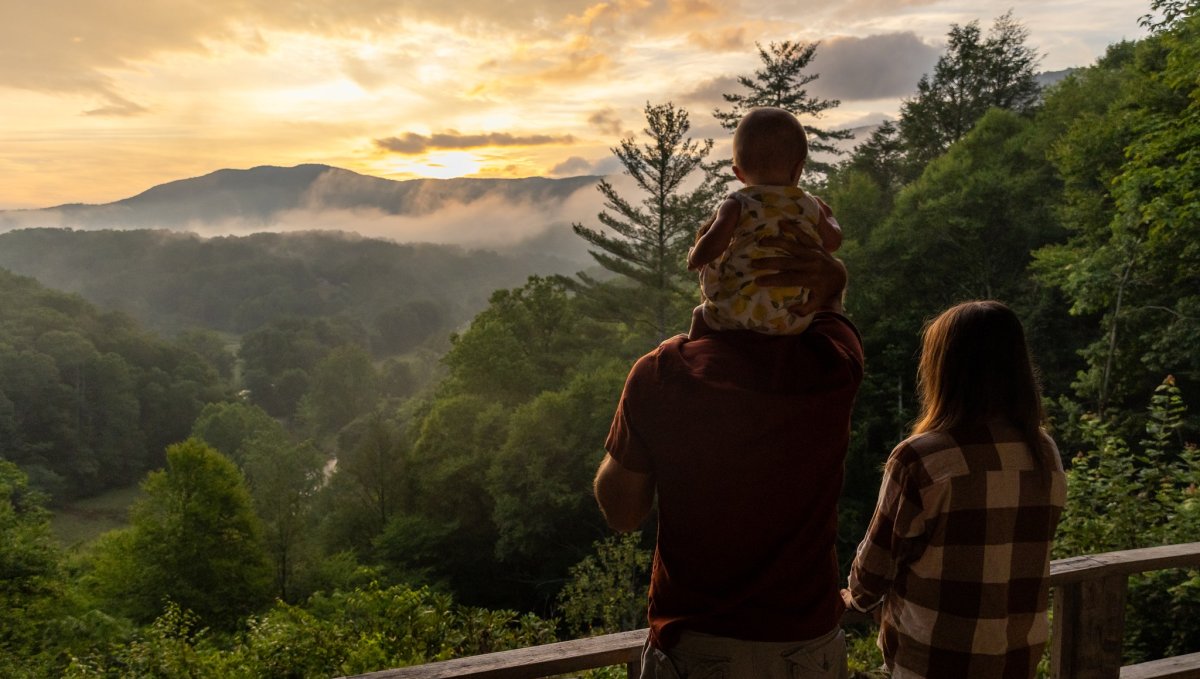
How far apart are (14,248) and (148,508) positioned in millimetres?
127955

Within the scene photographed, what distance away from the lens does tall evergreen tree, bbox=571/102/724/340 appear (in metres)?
28.3

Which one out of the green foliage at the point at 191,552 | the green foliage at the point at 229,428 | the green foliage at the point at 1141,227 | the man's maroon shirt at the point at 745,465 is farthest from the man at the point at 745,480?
the green foliage at the point at 229,428

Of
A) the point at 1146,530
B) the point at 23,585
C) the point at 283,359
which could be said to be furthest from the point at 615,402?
the point at 283,359

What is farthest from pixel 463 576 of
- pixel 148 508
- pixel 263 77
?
pixel 263 77

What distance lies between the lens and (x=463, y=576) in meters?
24.8

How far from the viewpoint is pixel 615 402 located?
82.8 ft

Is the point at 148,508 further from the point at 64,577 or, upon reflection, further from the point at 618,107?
the point at 618,107

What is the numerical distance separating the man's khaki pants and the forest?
2.09 metres

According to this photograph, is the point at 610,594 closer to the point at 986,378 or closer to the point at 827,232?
the point at 986,378

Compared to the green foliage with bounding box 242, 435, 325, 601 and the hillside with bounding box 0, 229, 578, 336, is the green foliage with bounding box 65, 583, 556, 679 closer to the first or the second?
the green foliage with bounding box 242, 435, 325, 601

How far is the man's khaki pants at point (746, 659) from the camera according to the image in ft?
4.56

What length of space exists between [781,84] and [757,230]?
1292 inches

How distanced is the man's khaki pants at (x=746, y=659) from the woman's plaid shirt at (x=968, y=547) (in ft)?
1.38

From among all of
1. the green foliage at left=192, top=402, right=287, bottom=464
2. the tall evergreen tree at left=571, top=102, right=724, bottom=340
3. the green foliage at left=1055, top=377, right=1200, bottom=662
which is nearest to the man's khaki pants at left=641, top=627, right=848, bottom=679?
the green foliage at left=1055, top=377, right=1200, bottom=662
